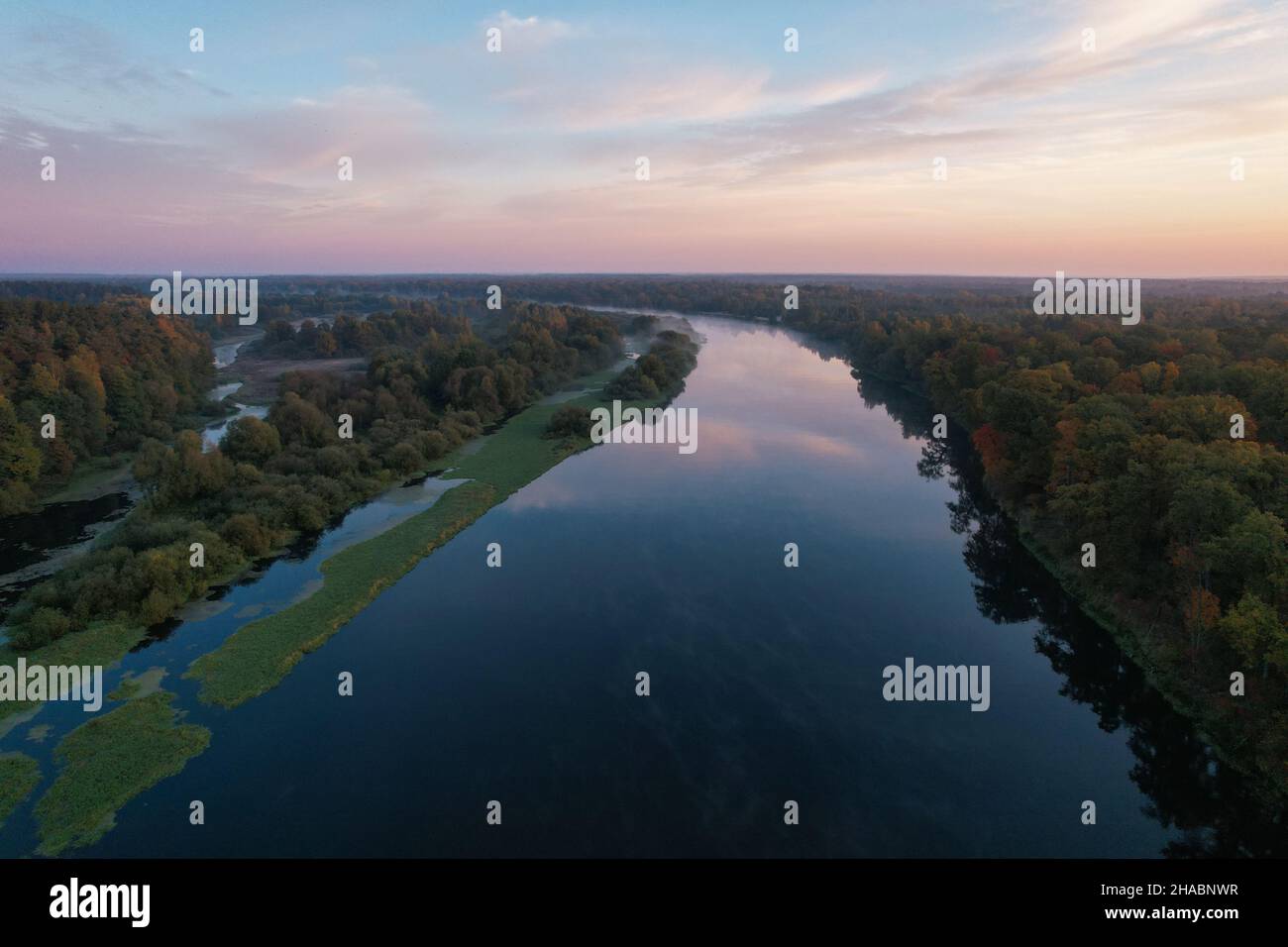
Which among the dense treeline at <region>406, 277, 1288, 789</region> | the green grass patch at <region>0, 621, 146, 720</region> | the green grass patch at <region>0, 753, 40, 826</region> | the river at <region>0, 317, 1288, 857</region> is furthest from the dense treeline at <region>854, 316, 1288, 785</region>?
the green grass patch at <region>0, 621, 146, 720</region>

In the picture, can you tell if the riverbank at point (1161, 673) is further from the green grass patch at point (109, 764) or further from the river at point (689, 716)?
the green grass patch at point (109, 764)

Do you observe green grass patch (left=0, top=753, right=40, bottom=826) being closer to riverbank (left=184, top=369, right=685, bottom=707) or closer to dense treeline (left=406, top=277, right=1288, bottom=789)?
riverbank (left=184, top=369, right=685, bottom=707)

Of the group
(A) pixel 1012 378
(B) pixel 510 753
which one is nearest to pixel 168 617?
(B) pixel 510 753

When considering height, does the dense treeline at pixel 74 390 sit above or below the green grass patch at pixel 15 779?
above

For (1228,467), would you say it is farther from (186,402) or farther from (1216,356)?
(186,402)

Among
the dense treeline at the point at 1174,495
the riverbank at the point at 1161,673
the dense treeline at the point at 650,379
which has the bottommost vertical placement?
the riverbank at the point at 1161,673

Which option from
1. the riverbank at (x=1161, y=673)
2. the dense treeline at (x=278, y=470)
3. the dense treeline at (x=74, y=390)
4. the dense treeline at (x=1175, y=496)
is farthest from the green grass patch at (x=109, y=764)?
the dense treeline at (x=1175, y=496)

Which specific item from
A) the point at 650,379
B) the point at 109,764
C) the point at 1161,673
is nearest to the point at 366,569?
the point at 109,764

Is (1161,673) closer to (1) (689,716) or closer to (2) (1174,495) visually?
(2) (1174,495)
